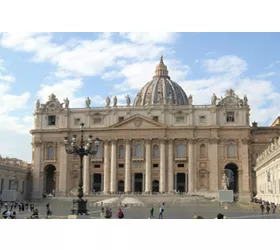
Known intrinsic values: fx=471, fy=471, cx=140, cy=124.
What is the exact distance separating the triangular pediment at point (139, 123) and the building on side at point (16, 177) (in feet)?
46.5

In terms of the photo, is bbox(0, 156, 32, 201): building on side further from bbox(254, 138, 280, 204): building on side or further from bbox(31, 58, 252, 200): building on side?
bbox(254, 138, 280, 204): building on side

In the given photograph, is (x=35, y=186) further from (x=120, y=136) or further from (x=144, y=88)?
(x=144, y=88)

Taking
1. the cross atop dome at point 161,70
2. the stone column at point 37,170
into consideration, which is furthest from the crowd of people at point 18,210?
the cross atop dome at point 161,70

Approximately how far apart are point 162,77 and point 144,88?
4040mm

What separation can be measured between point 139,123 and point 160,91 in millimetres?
23565

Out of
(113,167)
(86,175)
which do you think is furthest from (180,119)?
(86,175)

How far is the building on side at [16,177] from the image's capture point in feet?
180

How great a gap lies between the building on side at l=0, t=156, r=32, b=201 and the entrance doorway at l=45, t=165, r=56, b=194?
266cm

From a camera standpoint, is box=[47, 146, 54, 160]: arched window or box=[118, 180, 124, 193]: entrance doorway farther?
box=[47, 146, 54, 160]: arched window

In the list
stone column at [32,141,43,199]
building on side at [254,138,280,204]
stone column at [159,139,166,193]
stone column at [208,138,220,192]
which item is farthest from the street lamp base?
stone column at [32,141,43,199]

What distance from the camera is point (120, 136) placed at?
63.5m

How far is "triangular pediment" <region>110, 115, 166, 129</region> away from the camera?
62625mm

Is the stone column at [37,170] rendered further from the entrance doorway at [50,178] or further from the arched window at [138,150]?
the arched window at [138,150]
